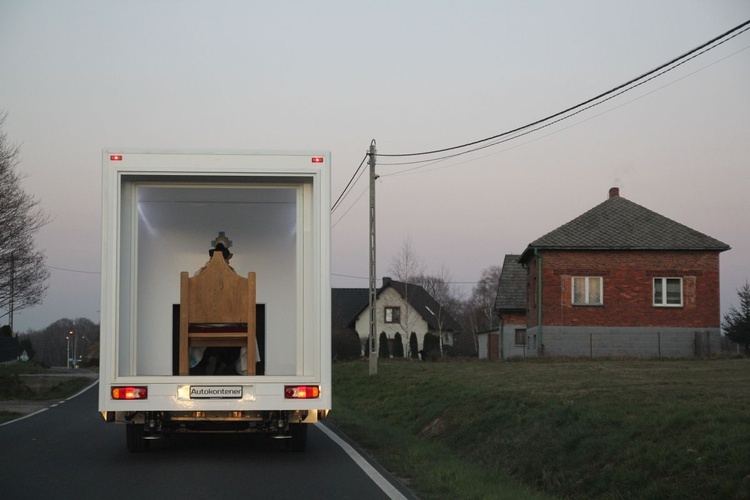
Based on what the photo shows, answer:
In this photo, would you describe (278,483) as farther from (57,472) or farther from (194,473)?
(57,472)

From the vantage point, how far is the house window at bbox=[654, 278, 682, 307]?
3816 centimetres

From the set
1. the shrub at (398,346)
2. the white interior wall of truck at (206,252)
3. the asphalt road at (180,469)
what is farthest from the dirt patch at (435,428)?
the shrub at (398,346)

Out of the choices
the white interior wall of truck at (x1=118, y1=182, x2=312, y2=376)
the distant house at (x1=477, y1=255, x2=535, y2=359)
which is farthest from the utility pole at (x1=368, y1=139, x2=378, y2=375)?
the distant house at (x1=477, y1=255, x2=535, y2=359)

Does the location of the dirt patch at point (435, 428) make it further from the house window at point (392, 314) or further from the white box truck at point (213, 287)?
the house window at point (392, 314)

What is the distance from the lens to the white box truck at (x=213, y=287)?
992cm

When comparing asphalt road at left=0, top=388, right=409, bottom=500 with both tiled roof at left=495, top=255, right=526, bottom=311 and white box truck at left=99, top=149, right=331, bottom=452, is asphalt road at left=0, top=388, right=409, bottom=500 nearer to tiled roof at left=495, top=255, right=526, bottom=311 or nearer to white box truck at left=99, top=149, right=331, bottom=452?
white box truck at left=99, top=149, right=331, bottom=452

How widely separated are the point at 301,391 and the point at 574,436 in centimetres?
344

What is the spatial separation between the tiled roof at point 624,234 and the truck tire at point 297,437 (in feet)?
91.4

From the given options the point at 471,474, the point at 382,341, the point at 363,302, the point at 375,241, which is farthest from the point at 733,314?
the point at 363,302

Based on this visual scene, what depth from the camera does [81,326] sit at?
458ft

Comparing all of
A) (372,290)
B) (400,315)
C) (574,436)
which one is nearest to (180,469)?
(574,436)

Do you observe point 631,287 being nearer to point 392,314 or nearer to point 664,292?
point 664,292

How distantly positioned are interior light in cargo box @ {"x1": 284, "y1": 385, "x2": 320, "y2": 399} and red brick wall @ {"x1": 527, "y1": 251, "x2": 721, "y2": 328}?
95.4 ft

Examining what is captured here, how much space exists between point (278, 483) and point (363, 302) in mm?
73358
